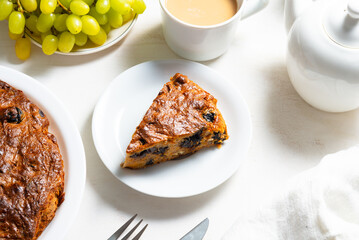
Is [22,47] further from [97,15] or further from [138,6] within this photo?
[138,6]

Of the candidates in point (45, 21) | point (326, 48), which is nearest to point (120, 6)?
point (45, 21)

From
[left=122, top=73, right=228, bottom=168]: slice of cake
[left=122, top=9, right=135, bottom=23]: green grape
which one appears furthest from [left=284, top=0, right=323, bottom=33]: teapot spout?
[left=122, top=9, right=135, bottom=23]: green grape

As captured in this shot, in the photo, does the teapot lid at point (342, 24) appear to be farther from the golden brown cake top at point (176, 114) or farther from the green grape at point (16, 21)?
the green grape at point (16, 21)

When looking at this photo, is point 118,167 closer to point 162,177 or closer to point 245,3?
point 162,177

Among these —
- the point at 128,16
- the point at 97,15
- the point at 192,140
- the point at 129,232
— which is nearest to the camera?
the point at 129,232

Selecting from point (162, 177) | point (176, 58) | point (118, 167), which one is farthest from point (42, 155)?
point (176, 58)

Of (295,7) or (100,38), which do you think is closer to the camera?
(295,7)

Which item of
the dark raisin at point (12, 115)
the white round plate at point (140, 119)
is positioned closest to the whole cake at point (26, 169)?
the dark raisin at point (12, 115)
